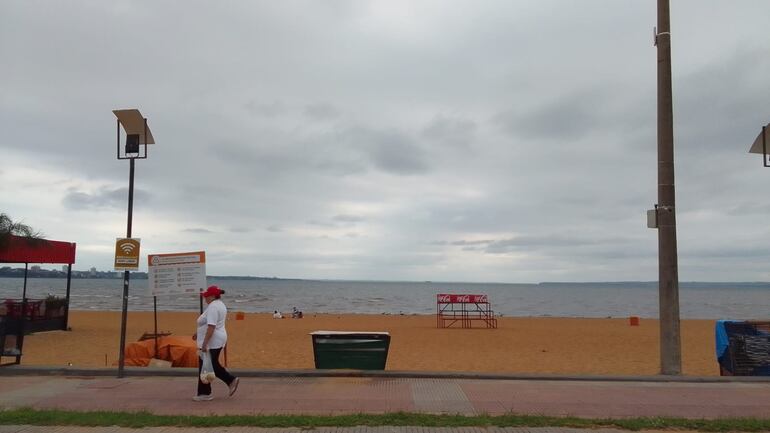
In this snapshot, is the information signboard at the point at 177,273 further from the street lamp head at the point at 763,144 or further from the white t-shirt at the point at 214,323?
the street lamp head at the point at 763,144

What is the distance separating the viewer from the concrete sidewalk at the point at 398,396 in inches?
284

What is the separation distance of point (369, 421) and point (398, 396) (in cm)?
153

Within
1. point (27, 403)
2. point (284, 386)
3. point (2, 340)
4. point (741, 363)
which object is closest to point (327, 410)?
point (284, 386)

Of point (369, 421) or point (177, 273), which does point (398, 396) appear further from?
point (177, 273)

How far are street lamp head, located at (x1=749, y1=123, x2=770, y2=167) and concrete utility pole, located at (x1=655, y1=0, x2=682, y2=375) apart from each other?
136 cm

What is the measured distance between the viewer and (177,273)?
1011 cm

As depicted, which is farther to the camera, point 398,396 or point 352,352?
point 352,352

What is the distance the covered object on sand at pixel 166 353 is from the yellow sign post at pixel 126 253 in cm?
200

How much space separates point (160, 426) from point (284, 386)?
253cm

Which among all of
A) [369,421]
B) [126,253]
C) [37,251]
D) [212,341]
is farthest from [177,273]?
[37,251]

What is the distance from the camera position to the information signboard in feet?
32.9

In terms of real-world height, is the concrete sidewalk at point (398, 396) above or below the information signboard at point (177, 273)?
below

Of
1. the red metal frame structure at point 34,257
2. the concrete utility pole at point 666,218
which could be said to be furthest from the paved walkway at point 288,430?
the red metal frame structure at point 34,257

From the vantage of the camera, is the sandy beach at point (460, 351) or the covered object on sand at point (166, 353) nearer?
the covered object on sand at point (166, 353)
